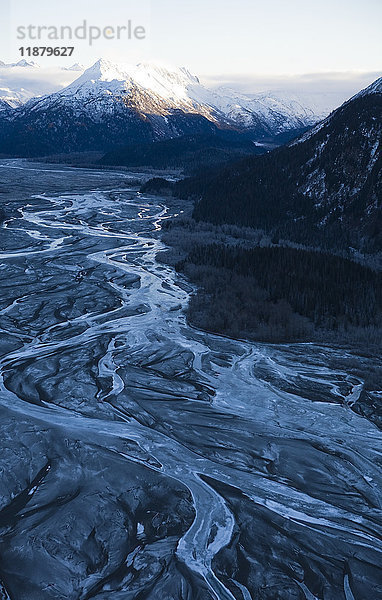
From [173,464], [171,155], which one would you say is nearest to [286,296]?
[173,464]

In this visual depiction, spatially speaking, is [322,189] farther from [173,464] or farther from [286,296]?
[173,464]

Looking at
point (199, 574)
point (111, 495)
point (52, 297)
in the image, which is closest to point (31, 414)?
point (111, 495)

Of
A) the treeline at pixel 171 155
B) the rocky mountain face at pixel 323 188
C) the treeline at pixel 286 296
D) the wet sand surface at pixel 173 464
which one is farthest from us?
the treeline at pixel 171 155

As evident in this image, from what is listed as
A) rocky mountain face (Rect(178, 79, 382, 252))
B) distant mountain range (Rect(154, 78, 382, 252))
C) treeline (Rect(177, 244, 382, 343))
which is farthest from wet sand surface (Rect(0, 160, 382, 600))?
rocky mountain face (Rect(178, 79, 382, 252))

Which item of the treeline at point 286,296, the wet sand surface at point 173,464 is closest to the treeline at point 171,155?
the treeline at point 286,296

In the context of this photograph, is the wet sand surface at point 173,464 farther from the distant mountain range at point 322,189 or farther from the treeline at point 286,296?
the distant mountain range at point 322,189

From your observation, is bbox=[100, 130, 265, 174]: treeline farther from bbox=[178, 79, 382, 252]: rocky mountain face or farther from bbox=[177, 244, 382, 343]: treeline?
bbox=[177, 244, 382, 343]: treeline
